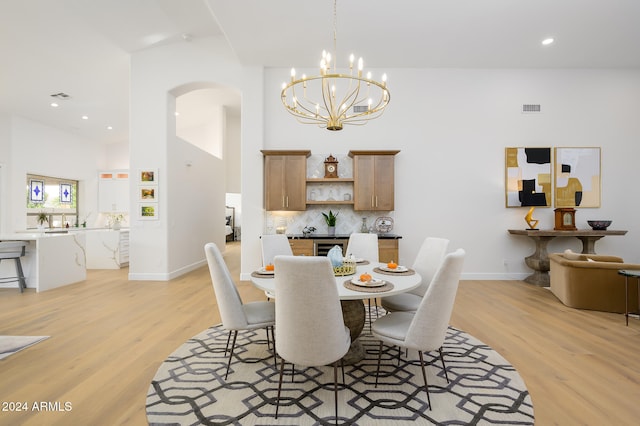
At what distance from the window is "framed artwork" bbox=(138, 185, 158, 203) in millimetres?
3878

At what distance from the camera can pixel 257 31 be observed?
4.37 m

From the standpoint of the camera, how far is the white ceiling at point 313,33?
3.89 metres

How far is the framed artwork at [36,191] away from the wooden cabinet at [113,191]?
4.40 feet

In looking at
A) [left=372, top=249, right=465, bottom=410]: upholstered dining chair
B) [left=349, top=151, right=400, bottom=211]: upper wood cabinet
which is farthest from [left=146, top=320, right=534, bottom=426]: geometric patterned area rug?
[left=349, top=151, right=400, bottom=211]: upper wood cabinet

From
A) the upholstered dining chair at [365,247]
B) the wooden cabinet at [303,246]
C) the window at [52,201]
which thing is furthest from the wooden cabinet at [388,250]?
the window at [52,201]

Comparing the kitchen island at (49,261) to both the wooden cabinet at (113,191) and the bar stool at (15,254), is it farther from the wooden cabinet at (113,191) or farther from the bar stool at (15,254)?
the wooden cabinet at (113,191)

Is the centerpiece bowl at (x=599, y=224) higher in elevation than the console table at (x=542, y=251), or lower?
higher

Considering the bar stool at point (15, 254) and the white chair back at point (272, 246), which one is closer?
the white chair back at point (272, 246)

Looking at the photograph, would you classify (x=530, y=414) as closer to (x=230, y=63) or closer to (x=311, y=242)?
(x=311, y=242)

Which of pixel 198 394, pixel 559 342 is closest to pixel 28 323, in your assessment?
pixel 198 394

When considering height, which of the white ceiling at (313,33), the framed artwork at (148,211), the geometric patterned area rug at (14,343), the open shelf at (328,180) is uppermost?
the white ceiling at (313,33)

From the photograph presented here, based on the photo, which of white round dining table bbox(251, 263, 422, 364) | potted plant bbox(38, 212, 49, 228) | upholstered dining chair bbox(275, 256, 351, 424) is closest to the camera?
upholstered dining chair bbox(275, 256, 351, 424)

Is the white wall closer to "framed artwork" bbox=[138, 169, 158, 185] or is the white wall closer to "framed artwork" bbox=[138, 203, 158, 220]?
"framed artwork" bbox=[138, 169, 158, 185]

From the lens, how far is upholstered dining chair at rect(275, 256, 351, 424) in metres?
1.67
